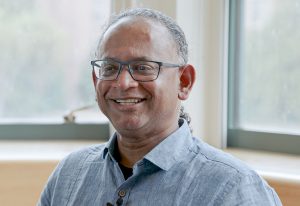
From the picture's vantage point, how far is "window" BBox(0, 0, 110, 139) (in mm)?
2186

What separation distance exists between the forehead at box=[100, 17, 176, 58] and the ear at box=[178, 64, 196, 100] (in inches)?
2.6

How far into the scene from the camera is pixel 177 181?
115cm

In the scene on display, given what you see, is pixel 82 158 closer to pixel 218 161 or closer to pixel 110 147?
pixel 110 147

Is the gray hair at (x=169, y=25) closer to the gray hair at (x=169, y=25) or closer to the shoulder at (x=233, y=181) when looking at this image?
the gray hair at (x=169, y=25)

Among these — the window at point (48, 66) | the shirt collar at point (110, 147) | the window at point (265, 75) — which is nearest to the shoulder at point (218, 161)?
the shirt collar at point (110, 147)

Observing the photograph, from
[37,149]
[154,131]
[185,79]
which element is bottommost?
[37,149]

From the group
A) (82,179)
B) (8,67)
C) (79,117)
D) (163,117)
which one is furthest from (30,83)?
(163,117)

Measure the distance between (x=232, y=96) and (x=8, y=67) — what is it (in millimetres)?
984

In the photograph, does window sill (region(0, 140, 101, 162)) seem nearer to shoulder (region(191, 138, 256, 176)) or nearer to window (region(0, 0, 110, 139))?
window (region(0, 0, 110, 139))

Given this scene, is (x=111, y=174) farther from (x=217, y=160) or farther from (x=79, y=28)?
(x=79, y=28)

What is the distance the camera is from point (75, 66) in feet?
7.26

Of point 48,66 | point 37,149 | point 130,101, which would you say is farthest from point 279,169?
point 48,66

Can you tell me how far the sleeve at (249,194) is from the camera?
3.58 ft

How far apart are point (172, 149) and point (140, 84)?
0.18 metres
